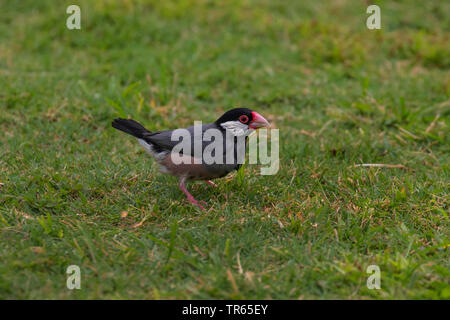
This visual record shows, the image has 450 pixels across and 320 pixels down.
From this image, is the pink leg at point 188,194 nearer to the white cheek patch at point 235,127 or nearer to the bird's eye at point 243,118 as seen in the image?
the white cheek patch at point 235,127

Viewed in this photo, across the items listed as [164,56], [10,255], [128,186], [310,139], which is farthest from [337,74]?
[10,255]

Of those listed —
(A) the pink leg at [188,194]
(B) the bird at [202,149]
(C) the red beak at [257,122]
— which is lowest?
(A) the pink leg at [188,194]

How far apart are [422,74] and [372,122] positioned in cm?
171

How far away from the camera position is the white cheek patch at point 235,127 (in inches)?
168

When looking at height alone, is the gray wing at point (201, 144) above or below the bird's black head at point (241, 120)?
below

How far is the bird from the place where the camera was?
411 centimetres

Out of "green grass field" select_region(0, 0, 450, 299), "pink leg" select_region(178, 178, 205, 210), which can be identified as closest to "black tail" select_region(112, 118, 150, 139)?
"green grass field" select_region(0, 0, 450, 299)

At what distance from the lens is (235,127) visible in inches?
168

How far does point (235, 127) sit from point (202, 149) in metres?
0.35

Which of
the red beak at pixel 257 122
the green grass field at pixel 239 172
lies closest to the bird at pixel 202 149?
the red beak at pixel 257 122

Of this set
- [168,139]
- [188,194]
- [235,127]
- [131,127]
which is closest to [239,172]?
[235,127]

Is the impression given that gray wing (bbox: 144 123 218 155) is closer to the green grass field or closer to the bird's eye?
the bird's eye

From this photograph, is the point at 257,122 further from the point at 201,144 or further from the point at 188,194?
the point at 188,194

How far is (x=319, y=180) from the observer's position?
4.50 meters
